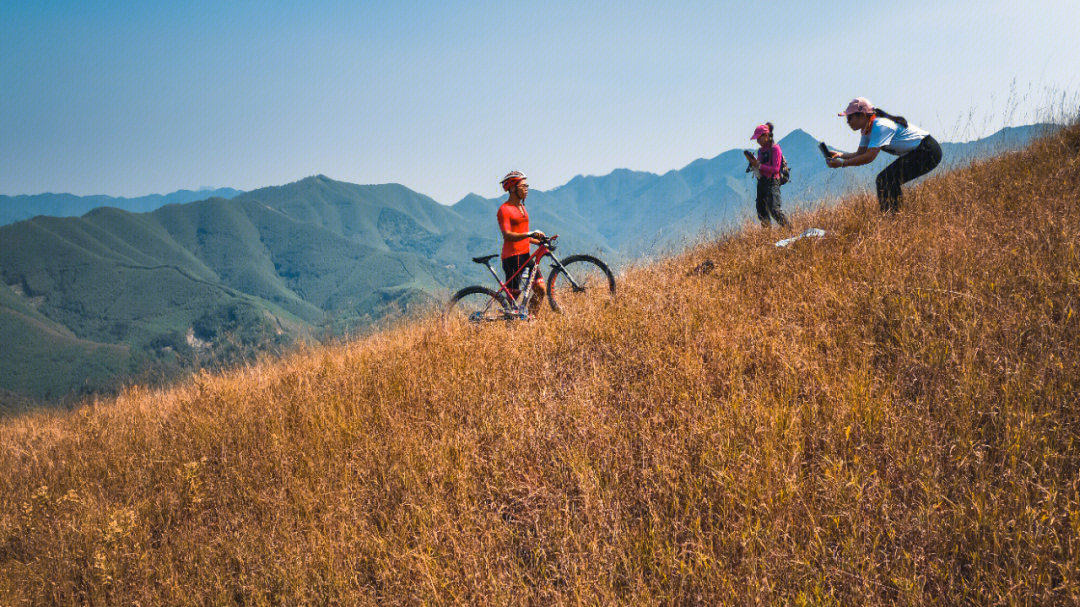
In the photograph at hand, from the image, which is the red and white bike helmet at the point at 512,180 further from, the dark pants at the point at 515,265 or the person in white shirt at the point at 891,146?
the person in white shirt at the point at 891,146

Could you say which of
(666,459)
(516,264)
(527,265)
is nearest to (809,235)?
(527,265)

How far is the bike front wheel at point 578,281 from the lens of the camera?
633 cm

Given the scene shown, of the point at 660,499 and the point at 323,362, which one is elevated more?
the point at 323,362

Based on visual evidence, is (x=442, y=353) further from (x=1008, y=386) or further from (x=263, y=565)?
(x=1008, y=386)

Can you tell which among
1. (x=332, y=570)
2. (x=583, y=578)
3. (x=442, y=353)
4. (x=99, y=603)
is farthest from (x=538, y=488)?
(x=99, y=603)

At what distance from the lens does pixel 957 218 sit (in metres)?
4.96

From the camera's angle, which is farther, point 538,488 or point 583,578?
point 538,488

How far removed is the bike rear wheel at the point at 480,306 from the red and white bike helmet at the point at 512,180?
1393 mm

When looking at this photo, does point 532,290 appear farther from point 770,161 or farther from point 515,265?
point 770,161

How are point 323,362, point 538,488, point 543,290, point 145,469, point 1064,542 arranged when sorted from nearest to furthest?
point 1064,542, point 538,488, point 145,469, point 323,362, point 543,290

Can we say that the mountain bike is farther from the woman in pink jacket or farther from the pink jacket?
the pink jacket

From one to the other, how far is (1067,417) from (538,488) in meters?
2.69

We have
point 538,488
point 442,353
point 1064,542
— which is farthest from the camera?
point 442,353

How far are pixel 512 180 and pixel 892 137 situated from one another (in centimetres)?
446
